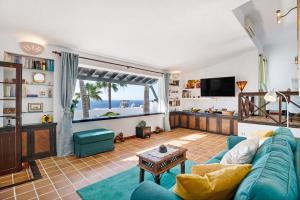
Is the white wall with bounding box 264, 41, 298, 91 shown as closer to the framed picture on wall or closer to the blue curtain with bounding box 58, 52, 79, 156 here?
the blue curtain with bounding box 58, 52, 79, 156

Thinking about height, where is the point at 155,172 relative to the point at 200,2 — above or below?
below

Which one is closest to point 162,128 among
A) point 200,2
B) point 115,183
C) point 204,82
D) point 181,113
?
point 181,113

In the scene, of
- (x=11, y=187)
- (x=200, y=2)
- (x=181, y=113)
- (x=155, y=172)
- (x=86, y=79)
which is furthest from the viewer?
(x=181, y=113)

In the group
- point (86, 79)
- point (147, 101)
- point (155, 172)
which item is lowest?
point (155, 172)

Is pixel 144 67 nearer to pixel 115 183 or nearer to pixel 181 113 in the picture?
pixel 181 113

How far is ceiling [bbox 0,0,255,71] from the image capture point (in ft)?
7.97

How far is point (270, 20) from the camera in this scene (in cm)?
383

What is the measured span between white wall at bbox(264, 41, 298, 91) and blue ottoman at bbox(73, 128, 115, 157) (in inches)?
218

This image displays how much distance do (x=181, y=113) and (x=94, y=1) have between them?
5.19m

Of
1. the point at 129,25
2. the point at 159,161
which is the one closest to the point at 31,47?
the point at 129,25

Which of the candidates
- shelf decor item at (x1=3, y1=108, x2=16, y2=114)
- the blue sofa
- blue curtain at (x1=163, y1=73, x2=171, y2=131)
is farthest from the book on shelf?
blue curtain at (x1=163, y1=73, x2=171, y2=131)

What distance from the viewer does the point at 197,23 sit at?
326 centimetres

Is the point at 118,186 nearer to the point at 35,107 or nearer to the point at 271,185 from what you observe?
the point at 271,185

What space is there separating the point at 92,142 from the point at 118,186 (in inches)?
57.4
